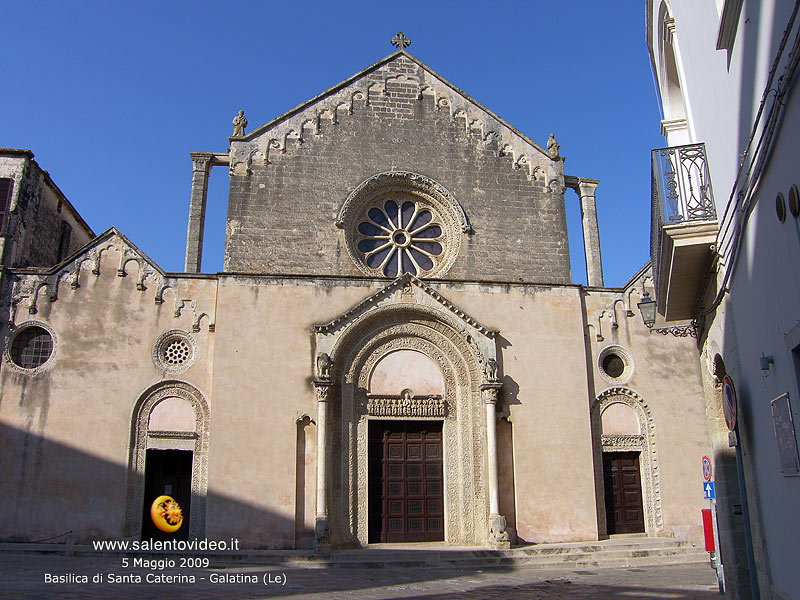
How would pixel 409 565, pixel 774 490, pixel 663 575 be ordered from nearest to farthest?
pixel 774 490
pixel 663 575
pixel 409 565

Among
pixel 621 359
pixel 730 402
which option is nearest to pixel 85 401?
pixel 621 359

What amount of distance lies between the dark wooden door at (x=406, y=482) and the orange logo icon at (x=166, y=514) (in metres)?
4.23

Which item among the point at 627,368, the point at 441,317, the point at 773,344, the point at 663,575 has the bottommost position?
the point at 663,575

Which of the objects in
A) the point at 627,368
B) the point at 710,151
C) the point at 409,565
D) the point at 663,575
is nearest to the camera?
the point at 710,151

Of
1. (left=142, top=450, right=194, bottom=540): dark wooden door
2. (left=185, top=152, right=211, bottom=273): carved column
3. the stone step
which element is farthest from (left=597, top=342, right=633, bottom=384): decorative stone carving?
(left=185, top=152, right=211, bottom=273): carved column

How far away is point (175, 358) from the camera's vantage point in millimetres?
16281

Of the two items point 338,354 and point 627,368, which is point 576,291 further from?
point 338,354

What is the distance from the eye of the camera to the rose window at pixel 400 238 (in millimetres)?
18344

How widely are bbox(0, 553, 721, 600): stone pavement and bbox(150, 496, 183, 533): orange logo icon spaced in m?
1.04

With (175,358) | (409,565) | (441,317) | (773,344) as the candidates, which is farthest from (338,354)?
(773,344)

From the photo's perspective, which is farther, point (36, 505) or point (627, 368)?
point (627, 368)

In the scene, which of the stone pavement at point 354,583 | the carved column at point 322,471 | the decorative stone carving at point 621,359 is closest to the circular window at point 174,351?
the carved column at point 322,471

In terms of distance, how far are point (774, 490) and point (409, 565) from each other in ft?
27.5

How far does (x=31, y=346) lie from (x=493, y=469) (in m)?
11.0
